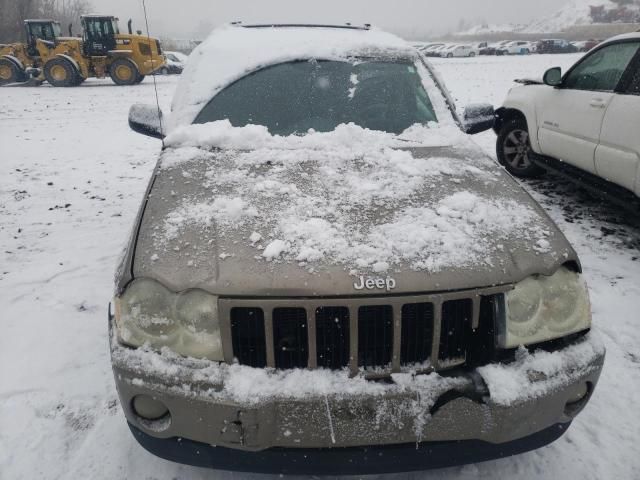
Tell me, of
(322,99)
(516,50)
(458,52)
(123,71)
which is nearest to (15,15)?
(123,71)

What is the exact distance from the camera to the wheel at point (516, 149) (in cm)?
582

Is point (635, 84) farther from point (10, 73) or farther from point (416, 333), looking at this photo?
point (10, 73)

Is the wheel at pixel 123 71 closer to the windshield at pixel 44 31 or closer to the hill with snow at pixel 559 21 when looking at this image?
the windshield at pixel 44 31

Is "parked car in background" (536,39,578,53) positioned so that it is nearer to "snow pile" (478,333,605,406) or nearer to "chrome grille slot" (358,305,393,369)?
"snow pile" (478,333,605,406)

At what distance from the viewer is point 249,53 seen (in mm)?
3139

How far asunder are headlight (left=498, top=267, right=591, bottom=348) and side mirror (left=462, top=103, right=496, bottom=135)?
1712 millimetres

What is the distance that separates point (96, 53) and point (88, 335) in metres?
19.6

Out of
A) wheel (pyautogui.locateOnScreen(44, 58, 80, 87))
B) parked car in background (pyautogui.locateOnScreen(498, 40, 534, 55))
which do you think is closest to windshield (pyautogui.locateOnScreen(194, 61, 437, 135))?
wheel (pyautogui.locateOnScreen(44, 58, 80, 87))

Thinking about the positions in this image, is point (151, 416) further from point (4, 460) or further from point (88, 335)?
point (88, 335)

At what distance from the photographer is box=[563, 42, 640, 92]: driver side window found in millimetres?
4273

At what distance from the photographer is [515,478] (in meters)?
1.96

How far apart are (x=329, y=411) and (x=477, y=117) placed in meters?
2.51

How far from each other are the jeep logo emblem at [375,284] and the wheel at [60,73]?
68.6ft

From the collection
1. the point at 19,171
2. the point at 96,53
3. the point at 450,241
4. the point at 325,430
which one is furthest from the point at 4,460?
the point at 96,53
